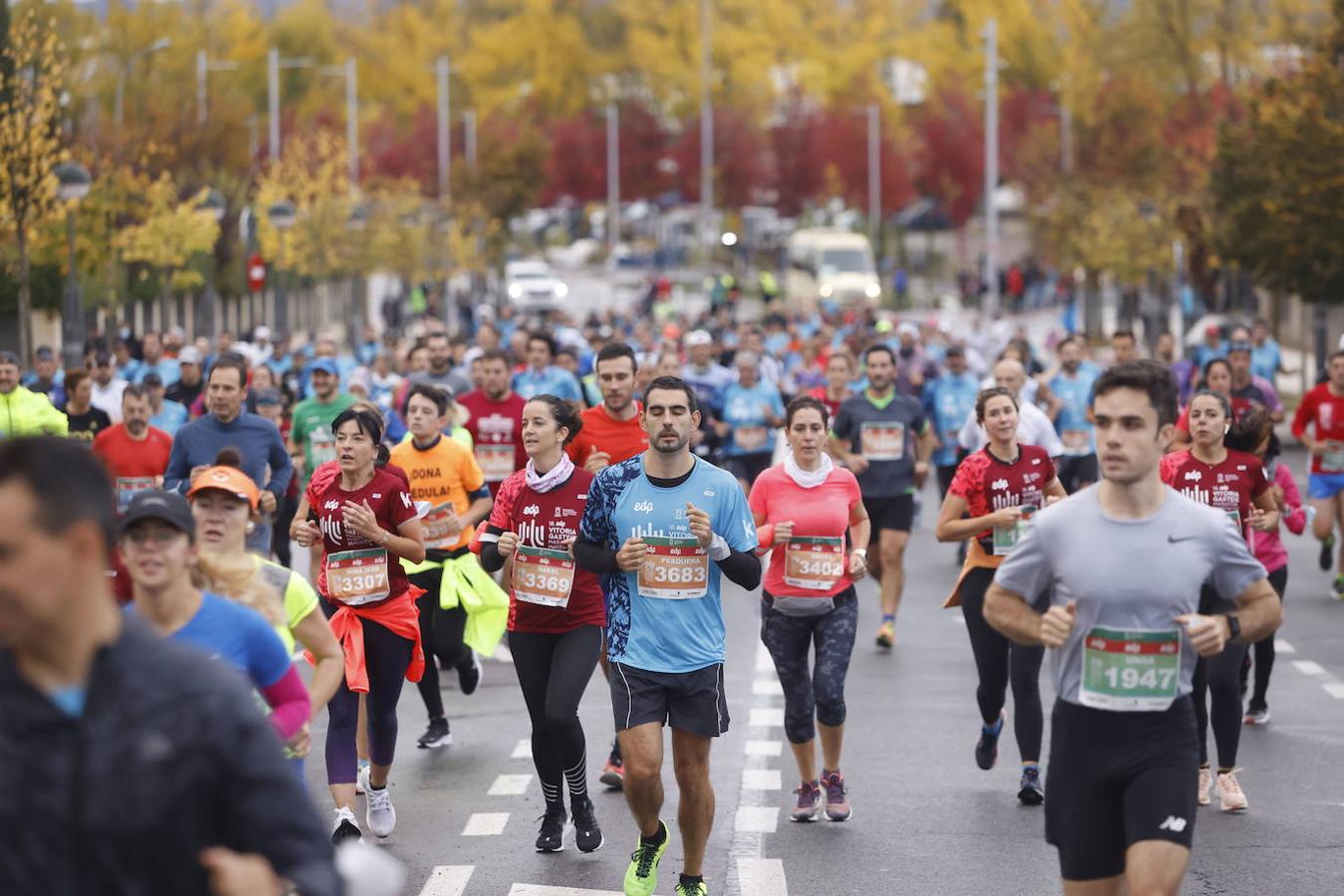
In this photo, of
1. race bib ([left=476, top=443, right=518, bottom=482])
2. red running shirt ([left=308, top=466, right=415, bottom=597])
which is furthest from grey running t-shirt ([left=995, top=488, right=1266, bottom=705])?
race bib ([left=476, top=443, right=518, bottom=482])

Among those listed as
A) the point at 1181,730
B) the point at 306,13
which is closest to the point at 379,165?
the point at 306,13

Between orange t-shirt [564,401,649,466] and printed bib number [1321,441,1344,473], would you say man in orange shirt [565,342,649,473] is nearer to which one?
orange t-shirt [564,401,649,466]

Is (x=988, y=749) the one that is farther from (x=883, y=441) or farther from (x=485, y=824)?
(x=883, y=441)

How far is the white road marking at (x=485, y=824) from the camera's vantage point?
9.37 metres

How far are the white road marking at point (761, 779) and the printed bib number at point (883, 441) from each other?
16.0 ft

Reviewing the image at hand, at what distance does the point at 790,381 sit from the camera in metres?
24.9

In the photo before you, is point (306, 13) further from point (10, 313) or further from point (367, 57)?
point (10, 313)

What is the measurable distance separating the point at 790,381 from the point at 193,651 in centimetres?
2136

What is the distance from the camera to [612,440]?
458 inches

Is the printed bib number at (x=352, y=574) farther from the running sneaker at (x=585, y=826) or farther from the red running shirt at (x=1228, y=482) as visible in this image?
the red running shirt at (x=1228, y=482)

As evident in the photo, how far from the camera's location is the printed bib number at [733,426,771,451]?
18.3 m

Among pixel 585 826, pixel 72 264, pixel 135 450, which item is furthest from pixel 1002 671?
pixel 72 264

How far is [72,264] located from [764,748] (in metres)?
15.3

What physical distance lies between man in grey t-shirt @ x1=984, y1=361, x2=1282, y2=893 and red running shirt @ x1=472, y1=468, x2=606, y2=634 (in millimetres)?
3256
